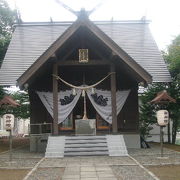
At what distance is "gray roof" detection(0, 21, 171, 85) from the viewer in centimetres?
2045

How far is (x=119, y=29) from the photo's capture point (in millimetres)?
25078

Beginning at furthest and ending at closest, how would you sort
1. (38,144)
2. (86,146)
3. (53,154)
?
(38,144) → (86,146) → (53,154)

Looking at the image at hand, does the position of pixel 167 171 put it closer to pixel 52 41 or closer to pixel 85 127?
pixel 85 127

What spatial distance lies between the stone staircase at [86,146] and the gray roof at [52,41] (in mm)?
5535

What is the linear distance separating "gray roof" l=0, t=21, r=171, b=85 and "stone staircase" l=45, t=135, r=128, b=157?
554cm

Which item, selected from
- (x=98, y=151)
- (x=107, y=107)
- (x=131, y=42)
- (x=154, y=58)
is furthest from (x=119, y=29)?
(x=98, y=151)

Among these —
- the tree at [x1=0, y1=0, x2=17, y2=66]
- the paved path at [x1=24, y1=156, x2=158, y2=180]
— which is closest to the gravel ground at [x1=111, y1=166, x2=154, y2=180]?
the paved path at [x1=24, y1=156, x2=158, y2=180]

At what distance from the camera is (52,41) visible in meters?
23.4

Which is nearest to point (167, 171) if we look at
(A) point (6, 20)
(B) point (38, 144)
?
(B) point (38, 144)

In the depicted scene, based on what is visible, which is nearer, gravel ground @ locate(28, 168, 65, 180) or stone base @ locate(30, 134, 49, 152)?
gravel ground @ locate(28, 168, 65, 180)

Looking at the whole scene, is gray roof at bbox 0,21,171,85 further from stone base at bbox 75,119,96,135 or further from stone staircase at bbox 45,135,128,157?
stone staircase at bbox 45,135,128,157

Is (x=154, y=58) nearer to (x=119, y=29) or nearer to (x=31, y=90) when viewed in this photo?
(x=119, y=29)

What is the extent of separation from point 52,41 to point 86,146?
33.8ft

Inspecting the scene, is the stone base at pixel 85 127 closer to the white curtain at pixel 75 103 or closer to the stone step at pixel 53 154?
the white curtain at pixel 75 103
